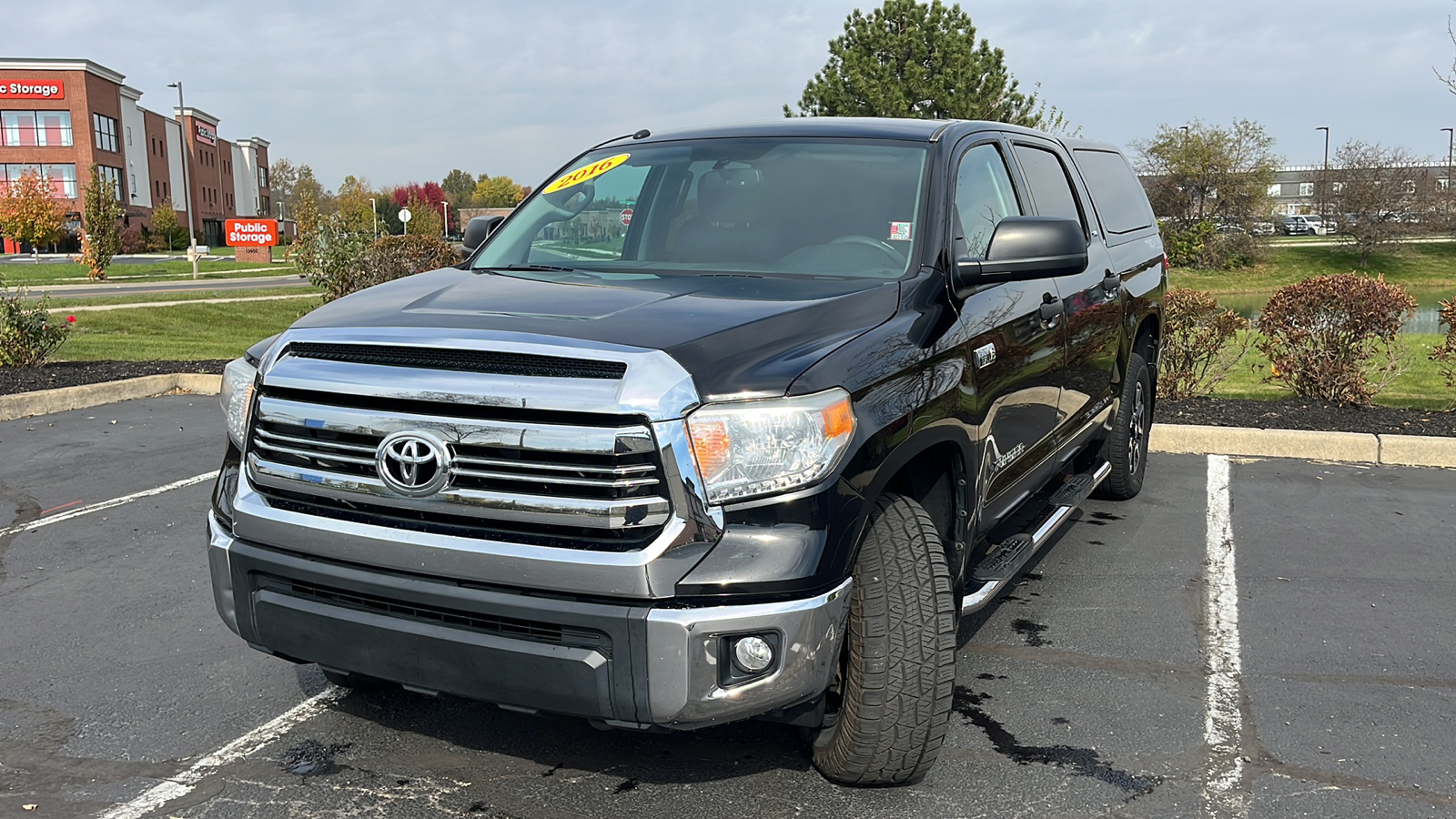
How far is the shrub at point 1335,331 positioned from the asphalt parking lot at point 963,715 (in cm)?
345

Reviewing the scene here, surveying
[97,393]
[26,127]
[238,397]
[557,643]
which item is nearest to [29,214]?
[26,127]

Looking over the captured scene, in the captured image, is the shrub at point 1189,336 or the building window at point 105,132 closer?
the shrub at point 1189,336

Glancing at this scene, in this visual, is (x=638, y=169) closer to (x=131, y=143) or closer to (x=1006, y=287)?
(x=1006, y=287)

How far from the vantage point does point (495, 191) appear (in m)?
138

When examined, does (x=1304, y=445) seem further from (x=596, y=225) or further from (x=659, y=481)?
(x=659, y=481)

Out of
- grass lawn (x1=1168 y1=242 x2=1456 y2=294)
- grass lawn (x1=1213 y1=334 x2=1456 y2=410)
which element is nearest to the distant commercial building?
grass lawn (x1=1168 y1=242 x2=1456 y2=294)

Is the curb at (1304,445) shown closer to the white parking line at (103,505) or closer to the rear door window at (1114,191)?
the rear door window at (1114,191)

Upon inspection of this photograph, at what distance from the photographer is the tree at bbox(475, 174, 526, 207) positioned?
129425 millimetres

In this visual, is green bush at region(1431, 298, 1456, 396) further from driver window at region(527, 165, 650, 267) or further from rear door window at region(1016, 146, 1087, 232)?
driver window at region(527, 165, 650, 267)

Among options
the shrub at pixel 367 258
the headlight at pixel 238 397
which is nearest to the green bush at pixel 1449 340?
the headlight at pixel 238 397

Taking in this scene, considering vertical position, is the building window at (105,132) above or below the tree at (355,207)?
above

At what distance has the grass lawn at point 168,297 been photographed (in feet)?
79.6

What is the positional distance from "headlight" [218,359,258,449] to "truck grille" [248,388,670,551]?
0.20 meters

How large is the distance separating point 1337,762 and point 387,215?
331 feet
